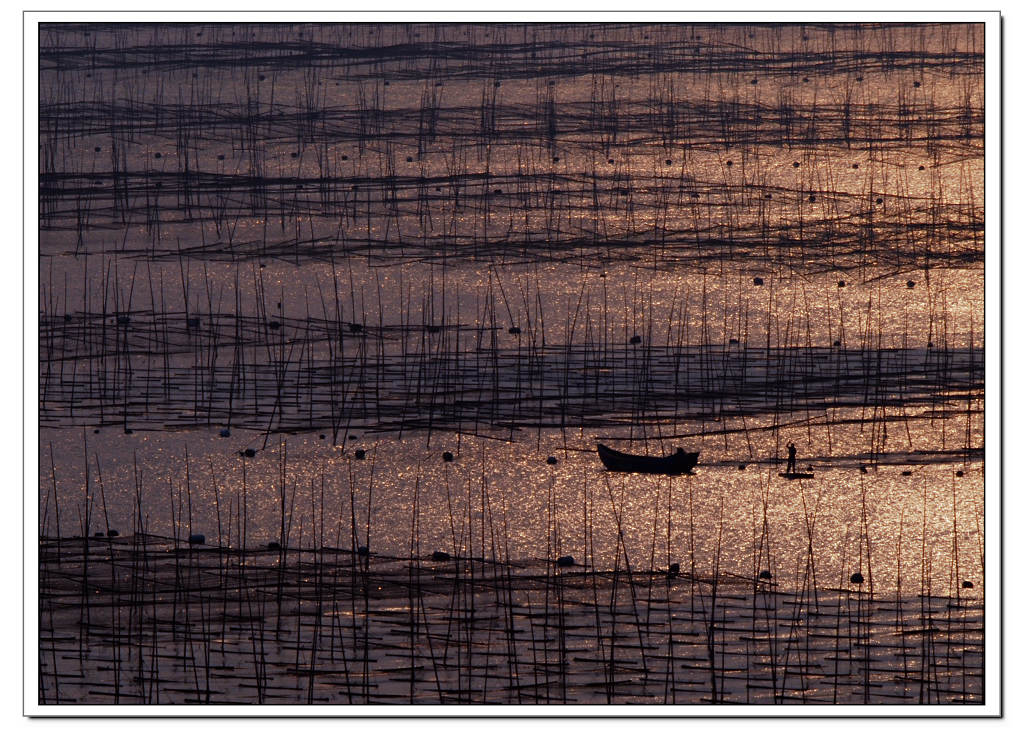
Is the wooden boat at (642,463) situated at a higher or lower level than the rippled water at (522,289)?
lower

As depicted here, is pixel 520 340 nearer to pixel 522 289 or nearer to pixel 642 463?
pixel 522 289

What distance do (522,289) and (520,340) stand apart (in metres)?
0.09

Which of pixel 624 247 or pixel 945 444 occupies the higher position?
pixel 624 247

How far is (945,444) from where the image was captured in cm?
178

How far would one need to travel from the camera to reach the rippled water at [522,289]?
1763 mm

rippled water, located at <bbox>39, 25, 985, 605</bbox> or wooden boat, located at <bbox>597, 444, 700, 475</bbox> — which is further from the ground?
rippled water, located at <bbox>39, 25, 985, 605</bbox>

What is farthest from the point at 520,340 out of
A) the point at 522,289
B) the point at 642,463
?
the point at 642,463

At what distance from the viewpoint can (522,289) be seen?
5.87 ft

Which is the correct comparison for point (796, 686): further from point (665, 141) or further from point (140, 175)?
point (140, 175)

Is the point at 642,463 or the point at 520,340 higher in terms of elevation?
the point at 520,340

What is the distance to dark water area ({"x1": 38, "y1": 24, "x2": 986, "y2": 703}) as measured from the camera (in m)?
1.75

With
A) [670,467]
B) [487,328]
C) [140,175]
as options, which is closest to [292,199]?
[140,175]

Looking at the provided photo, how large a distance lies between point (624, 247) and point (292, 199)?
0.61 metres
